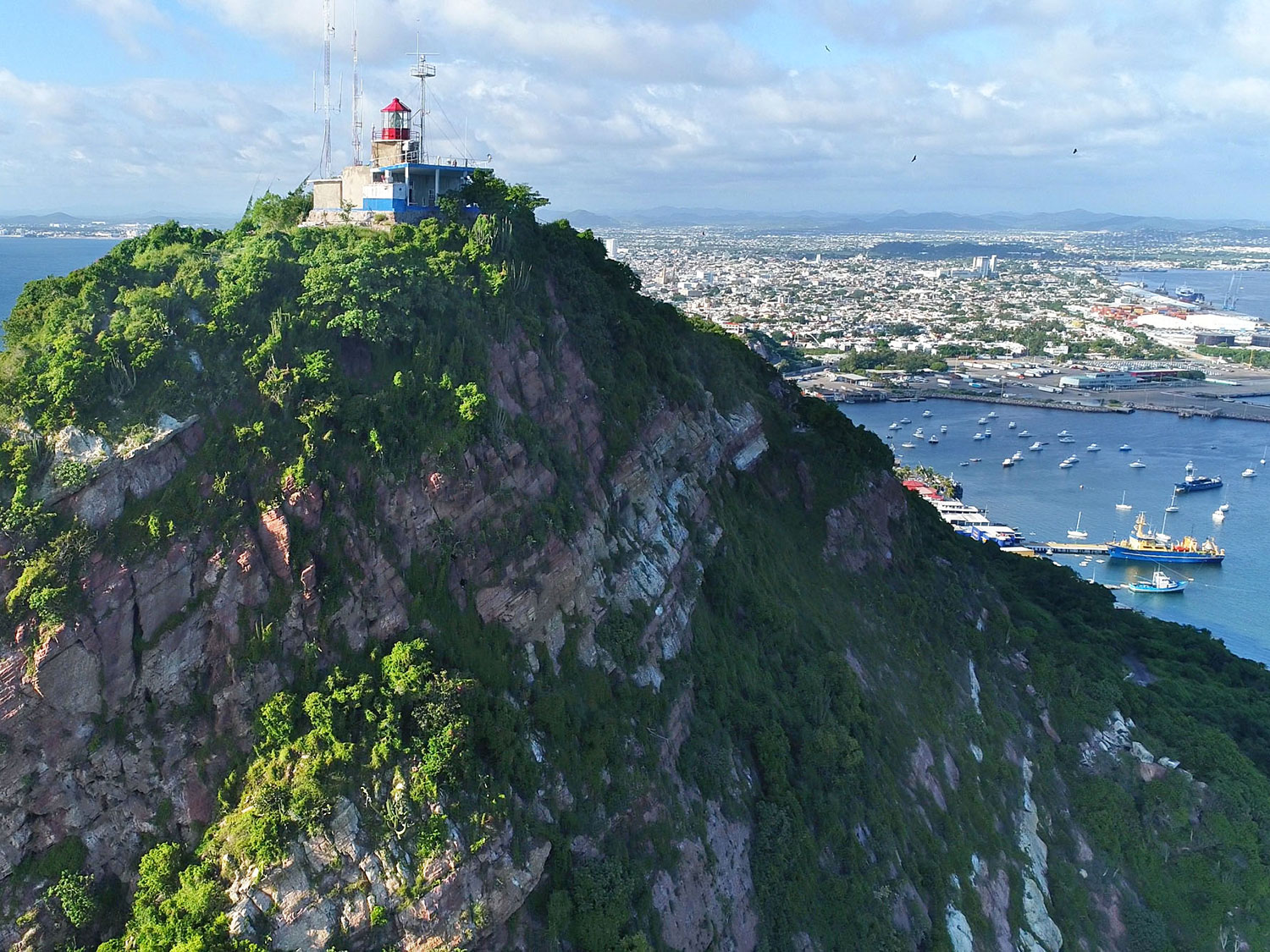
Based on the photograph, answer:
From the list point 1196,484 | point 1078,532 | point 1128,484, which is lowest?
point 1078,532

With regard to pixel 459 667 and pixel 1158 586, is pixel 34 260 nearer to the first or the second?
pixel 459 667

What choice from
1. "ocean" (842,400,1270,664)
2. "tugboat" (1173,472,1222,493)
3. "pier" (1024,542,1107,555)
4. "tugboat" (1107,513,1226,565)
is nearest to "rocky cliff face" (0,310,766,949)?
"ocean" (842,400,1270,664)

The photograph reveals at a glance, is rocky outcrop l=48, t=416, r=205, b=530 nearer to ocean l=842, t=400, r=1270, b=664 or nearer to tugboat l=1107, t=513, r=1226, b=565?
ocean l=842, t=400, r=1270, b=664

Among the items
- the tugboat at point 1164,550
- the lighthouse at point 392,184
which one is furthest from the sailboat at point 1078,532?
the lighthouse at point 392,184

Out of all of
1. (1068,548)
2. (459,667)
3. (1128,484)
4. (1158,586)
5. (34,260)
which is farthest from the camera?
(34,260)

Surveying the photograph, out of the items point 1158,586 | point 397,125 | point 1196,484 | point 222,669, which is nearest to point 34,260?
point 397,125

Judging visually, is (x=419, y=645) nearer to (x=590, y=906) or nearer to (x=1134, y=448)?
(x=590, y=906)

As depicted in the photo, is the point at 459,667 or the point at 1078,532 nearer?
the point at 459,667
